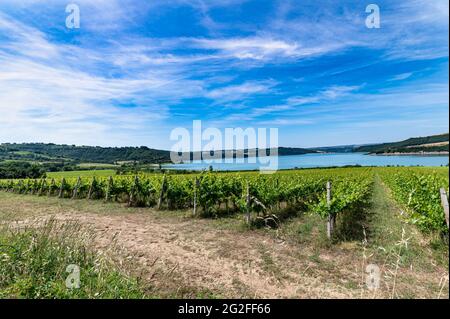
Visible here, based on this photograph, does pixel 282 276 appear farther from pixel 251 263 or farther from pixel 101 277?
pixel 101 277

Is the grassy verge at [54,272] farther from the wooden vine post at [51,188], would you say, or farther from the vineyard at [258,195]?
the wooden vine post at [51,188]

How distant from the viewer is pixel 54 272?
4020 mm

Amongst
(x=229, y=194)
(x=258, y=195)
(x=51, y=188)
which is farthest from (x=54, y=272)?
(x=51, y=188)

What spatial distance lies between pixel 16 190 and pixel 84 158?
43523 millimetres

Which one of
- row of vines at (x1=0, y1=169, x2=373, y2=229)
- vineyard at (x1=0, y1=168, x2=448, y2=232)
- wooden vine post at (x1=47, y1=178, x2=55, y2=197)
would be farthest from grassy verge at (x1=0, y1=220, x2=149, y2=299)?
wooden vine post at (x1=47, y1=178, x2=55, y2=197)

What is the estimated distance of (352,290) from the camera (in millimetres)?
4477

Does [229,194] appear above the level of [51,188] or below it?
above

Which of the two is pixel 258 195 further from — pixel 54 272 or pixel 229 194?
pixel 54 272

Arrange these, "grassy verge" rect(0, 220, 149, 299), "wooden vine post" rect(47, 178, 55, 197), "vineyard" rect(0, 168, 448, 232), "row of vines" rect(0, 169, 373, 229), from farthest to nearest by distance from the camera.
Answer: "wooden vine post" rect(47, 178, 55, 197) → "row of vines" rect(0, 169, 373, 229) → "vineyard" rect(0, 168, 448, 232) → "grassy verge" rect(0, 220, 149, 299)

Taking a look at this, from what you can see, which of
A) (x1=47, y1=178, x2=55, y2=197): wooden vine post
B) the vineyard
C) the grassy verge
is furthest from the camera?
(x1=47, y1=178, x2=55, y2=197): wooden vine post

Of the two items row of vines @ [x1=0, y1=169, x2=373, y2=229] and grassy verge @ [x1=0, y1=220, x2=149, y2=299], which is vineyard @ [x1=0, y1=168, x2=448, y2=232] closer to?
row of vines @ [x1=0, y1=169, x2=373, y2=229]

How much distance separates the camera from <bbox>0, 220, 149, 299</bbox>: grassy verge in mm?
3521

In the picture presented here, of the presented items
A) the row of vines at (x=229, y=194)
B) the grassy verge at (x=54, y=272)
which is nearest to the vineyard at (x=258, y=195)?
the row of vines at (x=229, y=194)
